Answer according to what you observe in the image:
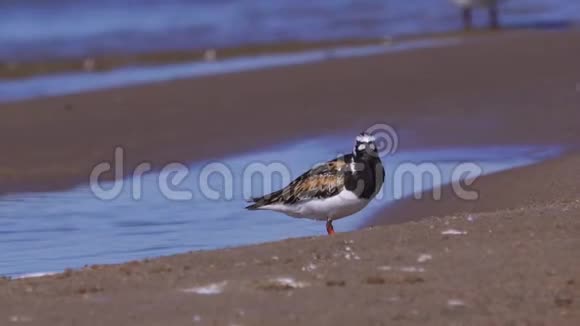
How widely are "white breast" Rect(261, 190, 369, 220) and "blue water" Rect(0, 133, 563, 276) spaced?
1.51 feet

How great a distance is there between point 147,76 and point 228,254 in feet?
34.0

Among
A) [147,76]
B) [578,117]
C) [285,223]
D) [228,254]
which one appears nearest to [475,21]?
[147,76]

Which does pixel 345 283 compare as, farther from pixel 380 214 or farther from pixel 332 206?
pixel 380 214

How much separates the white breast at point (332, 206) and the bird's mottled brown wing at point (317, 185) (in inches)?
1.5

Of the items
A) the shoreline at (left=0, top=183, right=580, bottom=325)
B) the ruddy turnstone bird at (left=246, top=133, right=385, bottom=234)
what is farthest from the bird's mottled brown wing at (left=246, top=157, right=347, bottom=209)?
the shoreline at (left=0, top=183, right=580, bottom=325)

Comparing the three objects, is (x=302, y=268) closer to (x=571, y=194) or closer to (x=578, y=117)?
(x=571, y=194)

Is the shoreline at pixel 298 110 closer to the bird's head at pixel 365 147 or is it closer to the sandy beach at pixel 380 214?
the sandy beach at pixel 380 214

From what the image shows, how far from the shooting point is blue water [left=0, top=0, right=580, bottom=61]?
20.1 metres

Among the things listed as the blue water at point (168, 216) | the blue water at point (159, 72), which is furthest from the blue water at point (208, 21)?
the blue water at point (168, 216)

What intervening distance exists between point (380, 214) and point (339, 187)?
124 cm

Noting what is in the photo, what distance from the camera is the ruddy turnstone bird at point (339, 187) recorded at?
7.81 m

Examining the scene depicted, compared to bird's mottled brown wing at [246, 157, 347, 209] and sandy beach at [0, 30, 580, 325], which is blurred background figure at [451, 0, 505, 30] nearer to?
sandy beach at [0, 30, 580, 325]

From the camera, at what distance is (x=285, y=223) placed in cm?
893

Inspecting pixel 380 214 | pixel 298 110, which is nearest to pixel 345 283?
pixel 380 214
